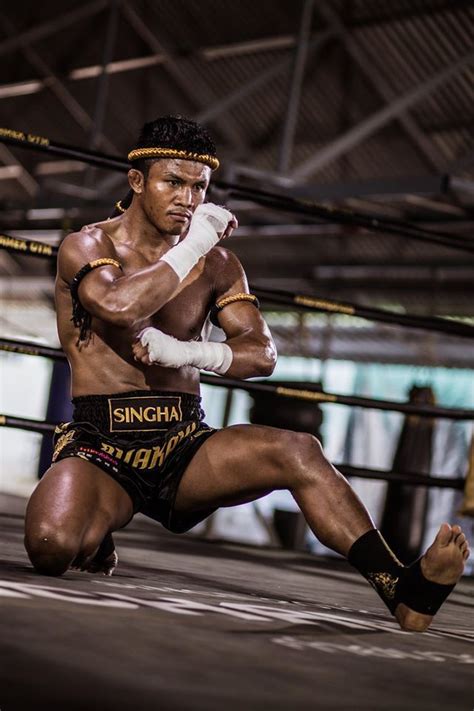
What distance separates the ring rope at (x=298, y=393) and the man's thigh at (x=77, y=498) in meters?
1.11

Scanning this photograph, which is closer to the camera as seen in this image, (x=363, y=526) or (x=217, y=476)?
(x=363, y=526)

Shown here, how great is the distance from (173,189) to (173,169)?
0.17 ft

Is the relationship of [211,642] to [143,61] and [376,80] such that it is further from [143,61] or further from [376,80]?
[143,61]

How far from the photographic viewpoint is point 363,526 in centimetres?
246

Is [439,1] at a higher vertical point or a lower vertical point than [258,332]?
higher

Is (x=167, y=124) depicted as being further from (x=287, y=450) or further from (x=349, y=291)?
(x=349, y=291)

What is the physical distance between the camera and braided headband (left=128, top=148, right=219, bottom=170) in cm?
285

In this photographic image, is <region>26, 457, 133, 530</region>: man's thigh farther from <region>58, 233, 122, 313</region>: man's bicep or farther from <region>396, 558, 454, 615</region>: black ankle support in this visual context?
<region>396, 558, 454, 615</region>: black ankle support

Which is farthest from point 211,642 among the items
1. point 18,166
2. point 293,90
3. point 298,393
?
point 18,166

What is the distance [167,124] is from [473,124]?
6.63 meters

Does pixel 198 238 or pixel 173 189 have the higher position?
pixel 173 189

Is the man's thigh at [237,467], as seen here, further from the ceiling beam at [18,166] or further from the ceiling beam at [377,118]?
the ceiling beam at [18,166]

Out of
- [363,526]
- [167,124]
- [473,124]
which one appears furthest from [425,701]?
[473,124]

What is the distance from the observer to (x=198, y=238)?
270cm
